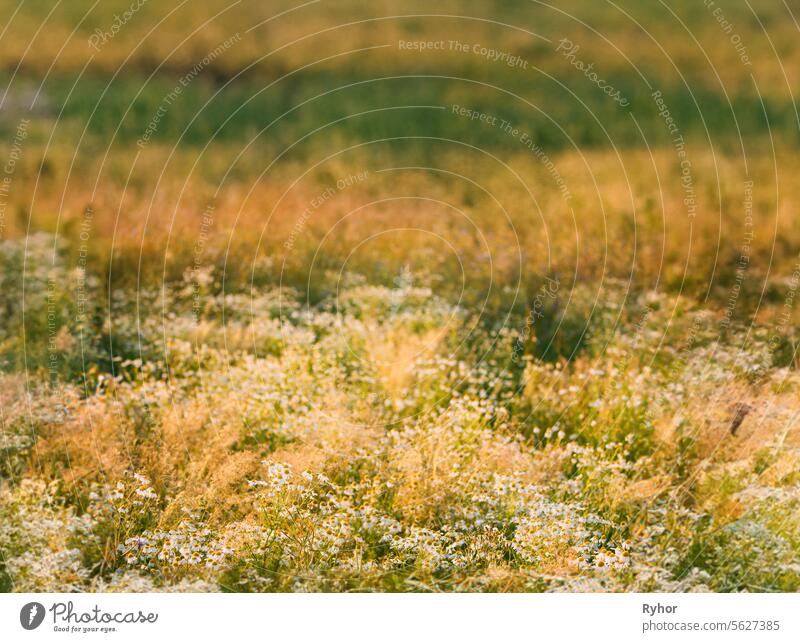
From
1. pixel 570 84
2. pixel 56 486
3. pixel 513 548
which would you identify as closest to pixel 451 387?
pixel 513 548

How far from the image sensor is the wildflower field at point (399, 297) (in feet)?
20.3

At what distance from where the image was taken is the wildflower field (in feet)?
20.3
